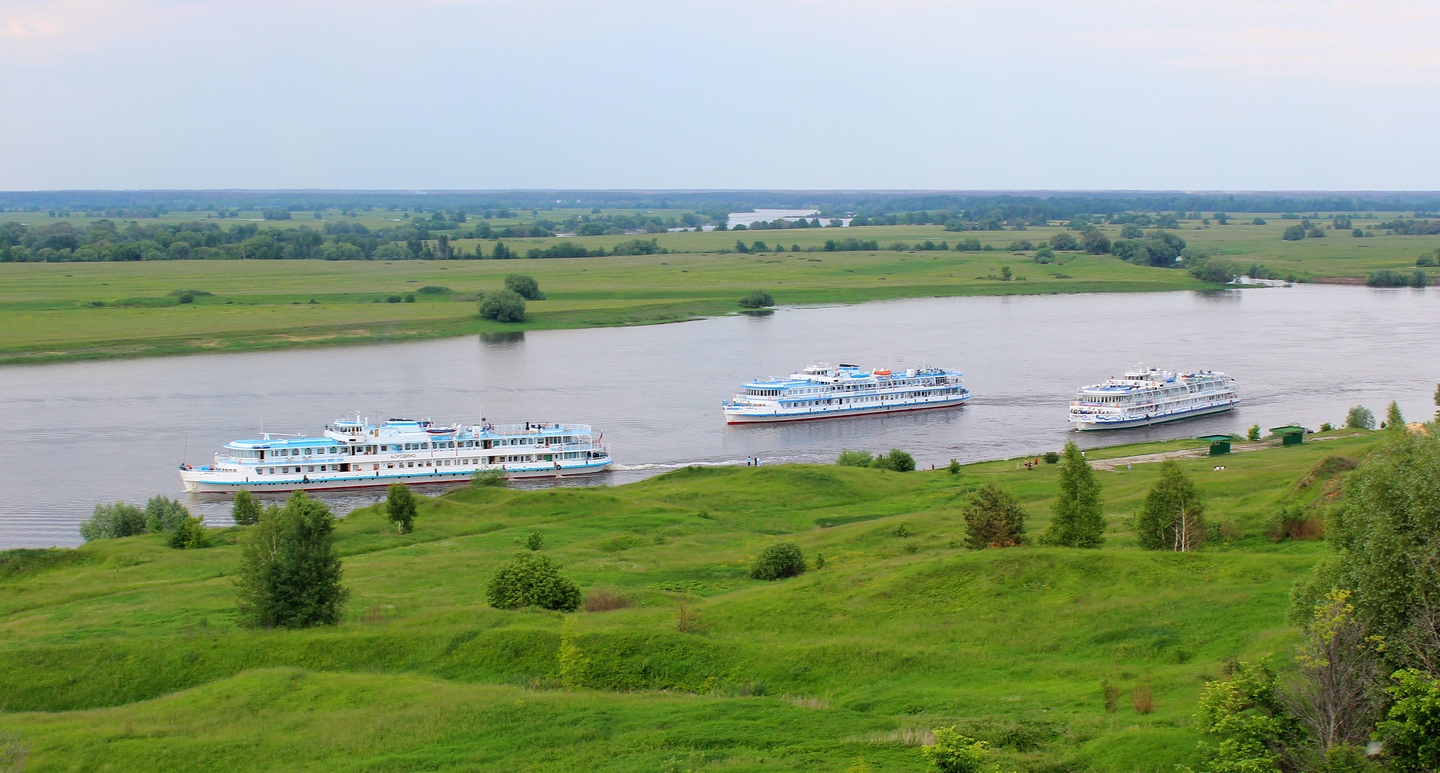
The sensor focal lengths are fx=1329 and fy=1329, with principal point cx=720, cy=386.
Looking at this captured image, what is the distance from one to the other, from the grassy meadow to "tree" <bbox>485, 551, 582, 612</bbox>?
70.6 m

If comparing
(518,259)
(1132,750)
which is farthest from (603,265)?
(1132,750)

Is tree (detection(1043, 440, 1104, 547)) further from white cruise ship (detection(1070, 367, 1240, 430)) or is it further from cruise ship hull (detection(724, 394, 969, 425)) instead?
cruise ship hull (detection(724, 394, 969, 425))

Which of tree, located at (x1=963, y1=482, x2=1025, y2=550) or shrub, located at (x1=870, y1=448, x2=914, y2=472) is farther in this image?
shrub, located at (x1=870, y1=448, x2=914, y2=472)

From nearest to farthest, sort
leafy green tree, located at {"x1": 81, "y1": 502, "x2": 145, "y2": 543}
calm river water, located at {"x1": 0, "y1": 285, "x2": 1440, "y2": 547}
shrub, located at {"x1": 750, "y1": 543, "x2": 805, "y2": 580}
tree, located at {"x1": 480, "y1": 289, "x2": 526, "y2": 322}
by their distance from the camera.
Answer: shrub, located at {"x1": 750, "y1": 543, "x2": 805, "y2": 580}
leafy green tree, located at {"x1": 81, "y1": 502, "x2": 145, "y2": 543}
calm river water, located at {"x1": 0, "y1": 285, "x2": 1440, "y2": 547}
tree, located at {"x1": 480, "y1": 289, "x2": 526, "y2": 322}

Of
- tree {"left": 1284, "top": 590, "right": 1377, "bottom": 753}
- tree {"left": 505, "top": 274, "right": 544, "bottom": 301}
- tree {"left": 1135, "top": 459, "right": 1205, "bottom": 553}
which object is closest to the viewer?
tree {"left": 1284, "top": 590, "right": 1377, "bottom": 753}

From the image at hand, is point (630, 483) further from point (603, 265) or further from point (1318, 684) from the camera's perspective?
point (603, 265)

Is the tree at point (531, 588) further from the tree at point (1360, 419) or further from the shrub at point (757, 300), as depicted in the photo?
the shrub at point (757, 300)

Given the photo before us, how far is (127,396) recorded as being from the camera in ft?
242

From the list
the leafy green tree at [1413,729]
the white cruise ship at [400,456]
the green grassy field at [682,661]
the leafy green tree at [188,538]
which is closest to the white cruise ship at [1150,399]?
the white cruise ship at [400,456]

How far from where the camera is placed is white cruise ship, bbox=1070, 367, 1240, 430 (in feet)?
222

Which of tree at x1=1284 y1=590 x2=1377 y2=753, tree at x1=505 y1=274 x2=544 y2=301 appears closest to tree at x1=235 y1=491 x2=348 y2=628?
tree at x1=1284 y1=590 x2=1377 y2=753

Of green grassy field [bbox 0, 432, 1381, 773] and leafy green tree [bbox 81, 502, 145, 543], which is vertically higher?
green grassy field [bbox 0, 432, 1381, 773]

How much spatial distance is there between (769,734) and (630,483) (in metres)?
36.7

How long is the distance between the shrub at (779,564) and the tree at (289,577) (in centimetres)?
953
